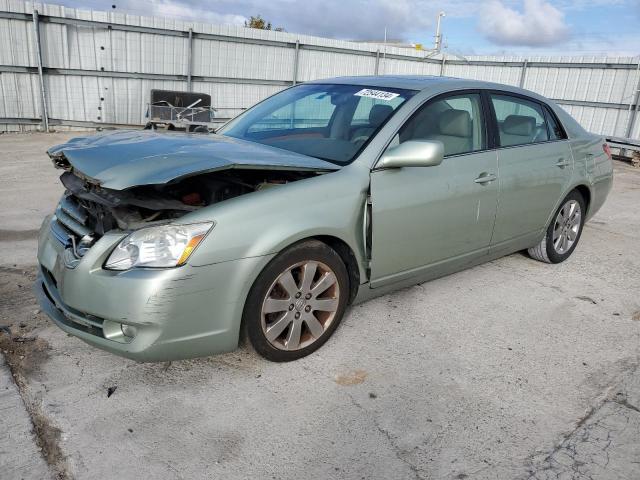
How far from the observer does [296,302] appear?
296 centimetres

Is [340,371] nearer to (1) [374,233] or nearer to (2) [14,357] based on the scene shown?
(1) [374,233]

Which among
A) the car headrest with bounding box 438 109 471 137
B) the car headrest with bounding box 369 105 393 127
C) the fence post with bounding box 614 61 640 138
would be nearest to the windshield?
the car headrest with bounding box 369 105 393 127

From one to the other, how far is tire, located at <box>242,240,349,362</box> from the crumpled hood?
0.51 meters

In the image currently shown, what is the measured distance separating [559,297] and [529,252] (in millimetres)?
849

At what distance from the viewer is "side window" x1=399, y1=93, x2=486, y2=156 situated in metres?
3.52

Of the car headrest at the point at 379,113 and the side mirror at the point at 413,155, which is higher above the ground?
the car headrest at the point at 379,113

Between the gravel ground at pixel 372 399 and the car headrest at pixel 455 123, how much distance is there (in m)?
1.26

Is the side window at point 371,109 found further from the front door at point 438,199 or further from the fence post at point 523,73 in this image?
the fence post at point 523,73

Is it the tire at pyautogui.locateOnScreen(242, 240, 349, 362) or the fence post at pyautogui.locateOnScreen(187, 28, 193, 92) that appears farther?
the fence post at pyautogui.locateOnScreen(187, 28, 193, 92)

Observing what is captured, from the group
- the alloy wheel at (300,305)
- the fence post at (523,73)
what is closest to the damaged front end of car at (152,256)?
the alloy wheel at (300,305)

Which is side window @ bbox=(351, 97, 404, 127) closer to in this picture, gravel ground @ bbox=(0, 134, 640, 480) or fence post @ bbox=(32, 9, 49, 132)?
gravel ground @ bbox=(0, 134, 640, 480)

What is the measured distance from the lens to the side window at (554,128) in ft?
15.3

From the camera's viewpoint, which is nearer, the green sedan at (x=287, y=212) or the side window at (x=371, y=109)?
the green sedan at (x=287, y=212)

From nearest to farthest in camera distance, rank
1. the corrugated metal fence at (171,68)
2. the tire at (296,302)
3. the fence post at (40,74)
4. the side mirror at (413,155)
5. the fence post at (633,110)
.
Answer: the tire at (296,302) < the side mirror at (413,155) < the fence post at (40,74) < the corrugated metal fence at (171,68) < the fence post at (633,110)
